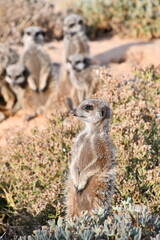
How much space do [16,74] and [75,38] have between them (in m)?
1.66

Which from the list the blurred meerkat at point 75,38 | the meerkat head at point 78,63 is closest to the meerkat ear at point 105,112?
the meerkat head at point 78,63

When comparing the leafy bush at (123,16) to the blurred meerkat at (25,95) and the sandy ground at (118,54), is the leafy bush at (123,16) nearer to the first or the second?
the sandy ground at (118,54)

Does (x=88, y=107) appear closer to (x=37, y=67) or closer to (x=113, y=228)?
(x=113, y=228)

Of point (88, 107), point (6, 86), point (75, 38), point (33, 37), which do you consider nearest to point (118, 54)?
point (75, 38)

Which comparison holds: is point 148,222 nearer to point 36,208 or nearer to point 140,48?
point 36,208

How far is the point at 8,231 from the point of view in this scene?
4012 mm

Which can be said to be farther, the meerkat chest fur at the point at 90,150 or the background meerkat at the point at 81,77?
the background meerkat at the point at 81,77

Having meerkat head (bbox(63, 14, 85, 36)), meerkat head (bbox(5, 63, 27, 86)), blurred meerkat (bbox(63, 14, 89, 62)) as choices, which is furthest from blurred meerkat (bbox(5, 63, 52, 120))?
meerkat head (bbox(63, 14, 85, 36))

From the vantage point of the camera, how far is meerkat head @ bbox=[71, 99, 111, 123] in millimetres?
3232

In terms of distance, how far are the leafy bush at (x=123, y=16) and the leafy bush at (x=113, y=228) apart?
8.28 metres

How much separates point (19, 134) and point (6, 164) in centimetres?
43

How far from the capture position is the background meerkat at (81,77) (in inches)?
273

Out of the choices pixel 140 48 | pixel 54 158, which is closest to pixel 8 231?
pixel 54 158

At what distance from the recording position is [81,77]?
7.01 m
